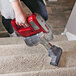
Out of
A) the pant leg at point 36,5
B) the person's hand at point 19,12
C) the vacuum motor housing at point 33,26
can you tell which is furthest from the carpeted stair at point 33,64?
the pant leg at point 36,5

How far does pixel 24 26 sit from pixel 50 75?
398 millimetres

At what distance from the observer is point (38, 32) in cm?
99

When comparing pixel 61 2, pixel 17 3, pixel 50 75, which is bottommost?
pixel 61 2

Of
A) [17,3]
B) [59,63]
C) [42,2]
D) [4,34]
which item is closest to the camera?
[17,3]

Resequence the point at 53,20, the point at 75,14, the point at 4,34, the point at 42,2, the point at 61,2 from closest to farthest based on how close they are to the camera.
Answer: the point at 42,2, the point at 75,14, the point at 4,34, the point at 53,20, the point at 61,2

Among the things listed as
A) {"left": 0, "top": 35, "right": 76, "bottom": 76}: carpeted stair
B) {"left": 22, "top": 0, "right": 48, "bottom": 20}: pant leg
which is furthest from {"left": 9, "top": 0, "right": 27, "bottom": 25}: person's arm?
{"left": 22, "top": 0, "right": 48, "bottom": 20}: pant leg

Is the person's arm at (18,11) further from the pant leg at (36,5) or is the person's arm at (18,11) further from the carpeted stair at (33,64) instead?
the pant leg at (36,5)

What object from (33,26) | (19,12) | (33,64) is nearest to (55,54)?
(33,64)

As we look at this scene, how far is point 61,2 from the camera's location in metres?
2.36

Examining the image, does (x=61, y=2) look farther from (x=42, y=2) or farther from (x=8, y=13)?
(x=8, y=13)

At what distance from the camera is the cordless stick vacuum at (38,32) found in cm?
91

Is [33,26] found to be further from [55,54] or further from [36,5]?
[36,5]

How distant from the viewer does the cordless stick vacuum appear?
91cm

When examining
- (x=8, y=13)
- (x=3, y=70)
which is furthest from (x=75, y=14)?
(x=3, y=70)
